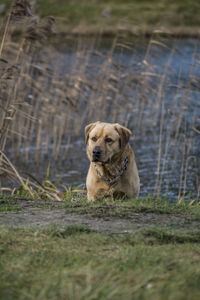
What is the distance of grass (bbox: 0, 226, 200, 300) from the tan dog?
1.77 m

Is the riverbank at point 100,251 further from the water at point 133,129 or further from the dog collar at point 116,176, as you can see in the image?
the water at point 133,129

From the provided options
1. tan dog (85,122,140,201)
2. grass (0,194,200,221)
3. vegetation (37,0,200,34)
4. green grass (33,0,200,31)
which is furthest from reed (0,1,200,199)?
green grass (33,0,200,31)

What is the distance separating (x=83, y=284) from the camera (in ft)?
8.77

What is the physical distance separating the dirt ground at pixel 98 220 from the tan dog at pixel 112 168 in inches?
38.8

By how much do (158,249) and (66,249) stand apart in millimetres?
635

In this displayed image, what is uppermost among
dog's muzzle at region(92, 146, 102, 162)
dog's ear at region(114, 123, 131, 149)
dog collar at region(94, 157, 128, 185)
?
dog's ear at region(114, 123, 131, 149)

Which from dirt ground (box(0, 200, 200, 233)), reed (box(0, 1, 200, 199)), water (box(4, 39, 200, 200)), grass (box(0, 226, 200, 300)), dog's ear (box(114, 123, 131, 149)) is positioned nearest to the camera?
grass (box(0, 226, 200, 300))

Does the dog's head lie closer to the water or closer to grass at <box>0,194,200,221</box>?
grass at <box>0,194,200,221</box>

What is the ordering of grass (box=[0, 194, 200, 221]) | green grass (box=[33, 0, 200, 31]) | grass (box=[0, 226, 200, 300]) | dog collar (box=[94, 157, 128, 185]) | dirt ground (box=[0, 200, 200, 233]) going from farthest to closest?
green grass (box=[33, 0, 200, 31]) → dog collar (box=[94, 157, 128, 185]) → grass (box=[0, 194, 200, 221]) → dirt ground (box=[0, 200, 200, 233]) → grass (box=[0, 226, 200, 300])

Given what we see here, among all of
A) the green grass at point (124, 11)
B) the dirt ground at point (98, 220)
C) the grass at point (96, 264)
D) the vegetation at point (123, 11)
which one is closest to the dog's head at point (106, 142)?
the dirt ground at point (98, 220)

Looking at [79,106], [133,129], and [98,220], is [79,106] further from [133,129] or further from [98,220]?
[98,220]

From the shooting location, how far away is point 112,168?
5.71 metres

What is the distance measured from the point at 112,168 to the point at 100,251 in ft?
7.76

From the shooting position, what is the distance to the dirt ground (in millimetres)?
4145
